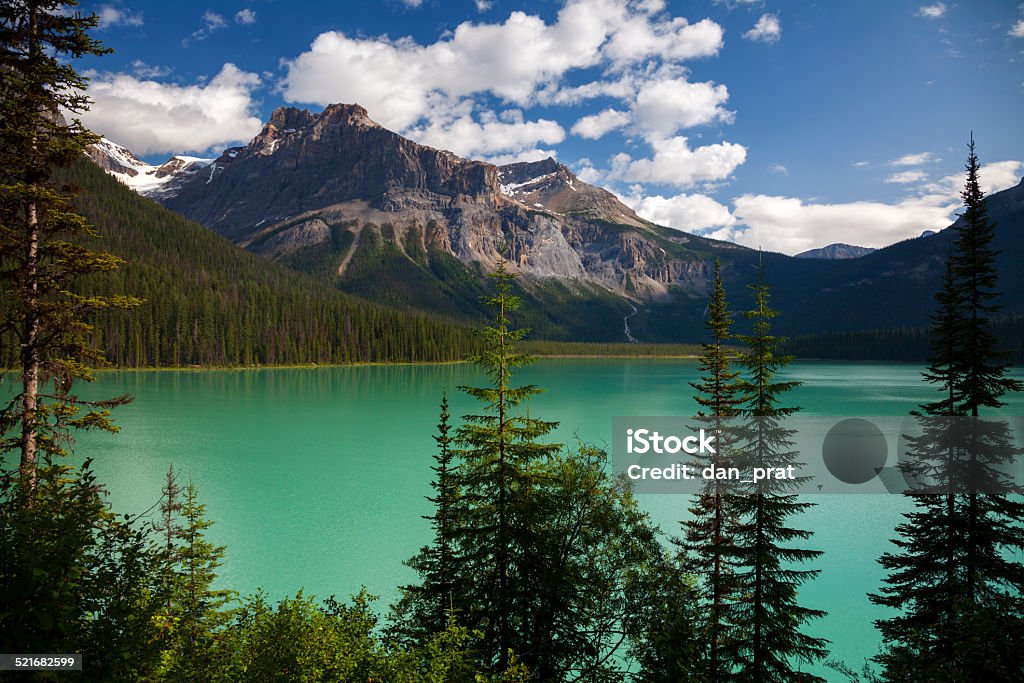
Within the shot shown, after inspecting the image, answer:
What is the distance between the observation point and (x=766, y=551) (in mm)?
14281

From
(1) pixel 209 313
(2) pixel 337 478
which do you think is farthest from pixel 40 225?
(1) pixel 209 313

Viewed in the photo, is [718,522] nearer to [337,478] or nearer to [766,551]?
[766,551]

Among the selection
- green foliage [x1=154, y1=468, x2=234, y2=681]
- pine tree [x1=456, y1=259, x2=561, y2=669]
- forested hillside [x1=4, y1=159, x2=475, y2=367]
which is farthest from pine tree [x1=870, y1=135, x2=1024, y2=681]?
forested hillside [x1=4, y1=159, x2=475, y2=367]

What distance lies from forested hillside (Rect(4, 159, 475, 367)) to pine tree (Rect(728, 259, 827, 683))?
109964mm

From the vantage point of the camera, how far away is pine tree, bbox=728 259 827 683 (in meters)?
13.8

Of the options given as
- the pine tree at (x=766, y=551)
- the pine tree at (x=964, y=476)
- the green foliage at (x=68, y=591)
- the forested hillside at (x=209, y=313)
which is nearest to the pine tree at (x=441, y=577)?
the pine tree at (x=766, y=551)

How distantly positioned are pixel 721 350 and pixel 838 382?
112m

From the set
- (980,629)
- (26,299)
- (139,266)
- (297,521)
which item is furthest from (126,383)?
(980,629)

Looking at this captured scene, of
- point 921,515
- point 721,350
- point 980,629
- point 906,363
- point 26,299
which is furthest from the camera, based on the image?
point 906,363

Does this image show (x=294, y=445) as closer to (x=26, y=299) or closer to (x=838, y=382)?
(x=26, y=299)

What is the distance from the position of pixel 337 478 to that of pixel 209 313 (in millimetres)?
104327

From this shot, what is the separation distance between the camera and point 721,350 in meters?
18.0

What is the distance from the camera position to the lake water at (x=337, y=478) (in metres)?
23.0

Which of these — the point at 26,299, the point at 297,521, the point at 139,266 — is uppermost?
the point at 139,266
